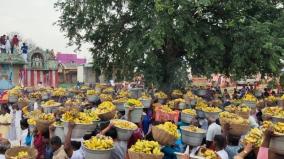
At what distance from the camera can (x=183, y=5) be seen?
1606 cm

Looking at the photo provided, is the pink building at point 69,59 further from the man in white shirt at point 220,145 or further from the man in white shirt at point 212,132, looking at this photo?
the man in white shirt at point 220,145

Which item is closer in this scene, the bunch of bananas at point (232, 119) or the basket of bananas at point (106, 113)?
the bunch of bananas at point (232, 119)

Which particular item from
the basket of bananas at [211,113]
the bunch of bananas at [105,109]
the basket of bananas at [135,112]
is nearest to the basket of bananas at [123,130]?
the bunch of bananas at [105,109]

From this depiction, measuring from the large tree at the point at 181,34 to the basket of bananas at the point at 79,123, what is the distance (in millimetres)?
8461

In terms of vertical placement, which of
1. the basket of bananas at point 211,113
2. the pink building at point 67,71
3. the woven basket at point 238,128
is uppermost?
the pink building at point 67,71

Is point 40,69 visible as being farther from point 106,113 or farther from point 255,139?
point 255,139

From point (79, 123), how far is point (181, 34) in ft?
32.3

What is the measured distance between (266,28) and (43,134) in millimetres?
10733

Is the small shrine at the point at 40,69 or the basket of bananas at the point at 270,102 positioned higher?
the small shrine at the point at 40,69

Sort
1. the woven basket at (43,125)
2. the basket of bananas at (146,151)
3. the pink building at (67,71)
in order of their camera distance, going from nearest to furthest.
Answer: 1. the basket of bananas at (146,151)
2. the woven basket at (43,125)
3. the pink building at (67,71)

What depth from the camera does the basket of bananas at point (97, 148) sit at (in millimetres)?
5950

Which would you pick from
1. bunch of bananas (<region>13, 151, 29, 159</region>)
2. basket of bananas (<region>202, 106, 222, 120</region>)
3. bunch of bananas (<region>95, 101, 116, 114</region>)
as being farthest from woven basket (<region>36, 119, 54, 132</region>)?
basket of bananas (<region>202, 106, 222, 120</region>)

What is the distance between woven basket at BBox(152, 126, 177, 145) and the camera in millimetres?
6504

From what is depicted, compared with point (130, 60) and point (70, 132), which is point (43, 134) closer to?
point (70, 132)
